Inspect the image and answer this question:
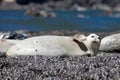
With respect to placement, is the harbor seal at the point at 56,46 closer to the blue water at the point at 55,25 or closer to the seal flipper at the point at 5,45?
the seal flipper at the point at 5,45

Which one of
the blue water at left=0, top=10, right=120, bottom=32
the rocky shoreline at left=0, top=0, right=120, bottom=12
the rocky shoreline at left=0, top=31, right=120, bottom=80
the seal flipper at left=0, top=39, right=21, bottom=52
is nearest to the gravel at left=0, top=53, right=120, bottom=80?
the rocky shoreline at left=0, top=31, right=120, bottom=80

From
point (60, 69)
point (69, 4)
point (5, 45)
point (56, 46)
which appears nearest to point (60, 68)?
point (60, 69)

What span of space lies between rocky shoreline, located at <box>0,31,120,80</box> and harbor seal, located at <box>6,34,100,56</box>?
74cm

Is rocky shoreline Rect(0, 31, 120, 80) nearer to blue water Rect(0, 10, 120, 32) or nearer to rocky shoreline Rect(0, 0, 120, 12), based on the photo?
blue water Rect(0, 10, 120, 32)

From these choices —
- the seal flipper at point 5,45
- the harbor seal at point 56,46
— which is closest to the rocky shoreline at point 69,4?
the seal flipper at point 5,45

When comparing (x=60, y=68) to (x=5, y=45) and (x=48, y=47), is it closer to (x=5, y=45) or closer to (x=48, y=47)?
(x=48, y=47)

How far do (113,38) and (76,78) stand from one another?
199 inches

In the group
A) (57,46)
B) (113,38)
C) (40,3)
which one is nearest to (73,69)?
(57,46)

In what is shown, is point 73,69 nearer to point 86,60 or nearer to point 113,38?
point 86,60

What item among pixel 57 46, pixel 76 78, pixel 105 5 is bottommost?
pixel 76 78

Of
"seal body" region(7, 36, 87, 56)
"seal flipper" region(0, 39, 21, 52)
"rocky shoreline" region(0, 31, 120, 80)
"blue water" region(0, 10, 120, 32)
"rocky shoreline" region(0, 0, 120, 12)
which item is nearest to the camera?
"rocky shoreline" region(0, 31, 120, 80)

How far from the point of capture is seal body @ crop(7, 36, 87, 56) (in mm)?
10202

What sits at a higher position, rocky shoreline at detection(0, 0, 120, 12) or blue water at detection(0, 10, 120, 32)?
rocky shoreline at detection(0, 0, 120, 12)

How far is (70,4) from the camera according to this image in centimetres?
13800
